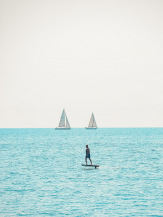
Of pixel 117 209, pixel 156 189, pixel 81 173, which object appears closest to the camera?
pixel 117 209

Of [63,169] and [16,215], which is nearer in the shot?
[16,215]

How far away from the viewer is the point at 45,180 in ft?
129

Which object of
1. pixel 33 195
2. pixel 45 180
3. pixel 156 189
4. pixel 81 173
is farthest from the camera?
pixel 81 173

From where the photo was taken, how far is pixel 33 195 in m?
31.9

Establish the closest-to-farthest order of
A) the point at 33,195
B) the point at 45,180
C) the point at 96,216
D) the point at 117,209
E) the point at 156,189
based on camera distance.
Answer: the point at 96,216
the point at 117,209
the point at 33,195
the point at 156,189
the point at 45,180

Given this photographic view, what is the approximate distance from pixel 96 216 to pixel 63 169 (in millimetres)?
23235

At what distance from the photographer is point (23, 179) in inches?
1588

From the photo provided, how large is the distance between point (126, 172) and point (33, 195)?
15.9m

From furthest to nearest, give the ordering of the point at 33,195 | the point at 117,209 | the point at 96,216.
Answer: the point at 33,195
the point at 117,209
the point at 96,216

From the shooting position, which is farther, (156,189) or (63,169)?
(63,169)

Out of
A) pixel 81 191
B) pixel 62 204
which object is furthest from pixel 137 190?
pixel 62 204

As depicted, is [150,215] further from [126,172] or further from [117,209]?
Answer: [126,172]

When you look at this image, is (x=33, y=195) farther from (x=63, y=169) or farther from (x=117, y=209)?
(x=63, y=169)

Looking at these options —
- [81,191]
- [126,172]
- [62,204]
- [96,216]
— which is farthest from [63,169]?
[96,216]
